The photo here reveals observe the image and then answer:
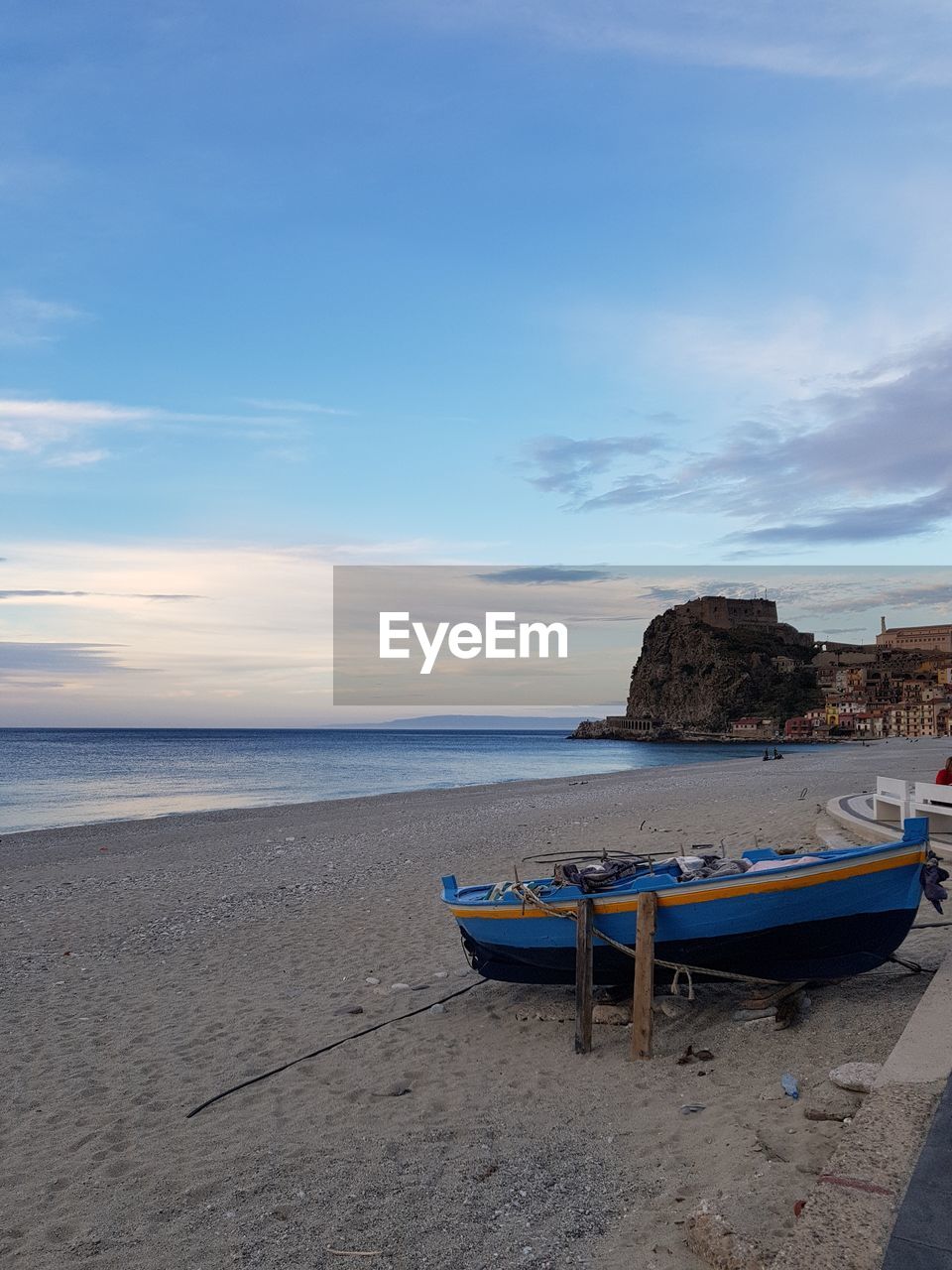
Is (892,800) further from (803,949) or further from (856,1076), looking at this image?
(856,1076)

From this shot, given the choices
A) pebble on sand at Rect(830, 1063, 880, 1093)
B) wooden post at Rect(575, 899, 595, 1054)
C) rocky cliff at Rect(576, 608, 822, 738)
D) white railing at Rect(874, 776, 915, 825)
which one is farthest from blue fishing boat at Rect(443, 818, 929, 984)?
rocky cliff at Rect(576, 608, 822, 738)

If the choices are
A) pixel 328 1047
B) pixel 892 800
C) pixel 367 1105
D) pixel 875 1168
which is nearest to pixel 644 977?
pixel 367 1105

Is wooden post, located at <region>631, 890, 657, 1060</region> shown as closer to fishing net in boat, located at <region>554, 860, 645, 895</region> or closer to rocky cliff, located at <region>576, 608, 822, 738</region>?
fishing net in boat, located at <region>554, 860, 645, 895</region>

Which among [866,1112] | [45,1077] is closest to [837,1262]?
[866,1112]

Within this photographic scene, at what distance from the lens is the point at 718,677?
574ft

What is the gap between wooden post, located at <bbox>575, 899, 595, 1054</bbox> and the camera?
738 cm

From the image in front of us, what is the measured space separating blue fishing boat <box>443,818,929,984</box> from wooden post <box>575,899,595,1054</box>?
0.36 ft

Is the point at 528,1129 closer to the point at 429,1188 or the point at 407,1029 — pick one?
the point at 429,1188

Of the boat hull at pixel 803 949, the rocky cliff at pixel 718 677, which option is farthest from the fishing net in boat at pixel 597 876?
the rocky cliff at pixel 718 677

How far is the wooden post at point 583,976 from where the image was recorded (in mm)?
7383

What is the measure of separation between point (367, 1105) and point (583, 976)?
6.49 ft

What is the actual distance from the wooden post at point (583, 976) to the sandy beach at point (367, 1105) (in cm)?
18

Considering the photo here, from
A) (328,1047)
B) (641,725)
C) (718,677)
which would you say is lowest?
(641,725)

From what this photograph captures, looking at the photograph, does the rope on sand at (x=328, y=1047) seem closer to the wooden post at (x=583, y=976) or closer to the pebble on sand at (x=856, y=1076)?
the wooden post at (x=583, y=976)
